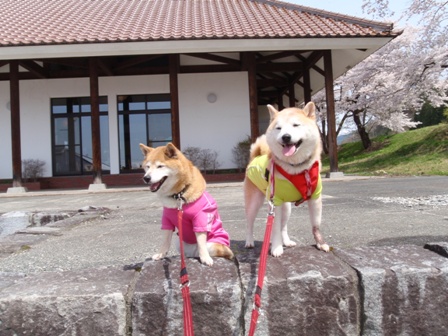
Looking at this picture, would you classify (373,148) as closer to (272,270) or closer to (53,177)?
(53,177)

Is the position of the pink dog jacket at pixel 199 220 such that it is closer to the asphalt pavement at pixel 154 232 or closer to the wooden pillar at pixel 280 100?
the asphalt pavement at pixel 154 232

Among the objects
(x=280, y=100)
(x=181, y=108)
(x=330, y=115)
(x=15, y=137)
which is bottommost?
(x=15, y=137)

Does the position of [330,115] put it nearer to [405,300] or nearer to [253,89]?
[253,89]

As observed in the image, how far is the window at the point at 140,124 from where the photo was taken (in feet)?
42.9

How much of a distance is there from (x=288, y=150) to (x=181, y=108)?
11.2 meters

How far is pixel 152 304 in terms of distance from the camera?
1863mm

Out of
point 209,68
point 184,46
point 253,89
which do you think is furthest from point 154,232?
point 209,68

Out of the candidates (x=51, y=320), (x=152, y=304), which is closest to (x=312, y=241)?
(x=152, y=304)

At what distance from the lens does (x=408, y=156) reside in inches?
702

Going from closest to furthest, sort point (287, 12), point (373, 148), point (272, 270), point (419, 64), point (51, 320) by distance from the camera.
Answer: point (51, 320) → point (272, 270) → point (287, 12) → point (419, 64) → point (373, 148)

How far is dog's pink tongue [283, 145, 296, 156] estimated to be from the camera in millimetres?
2040

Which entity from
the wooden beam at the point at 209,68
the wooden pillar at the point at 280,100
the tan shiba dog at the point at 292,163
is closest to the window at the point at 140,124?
the wooden beam at the point at 209,68

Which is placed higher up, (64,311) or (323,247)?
(323,247)

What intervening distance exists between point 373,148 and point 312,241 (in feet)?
77.2
